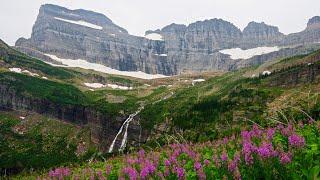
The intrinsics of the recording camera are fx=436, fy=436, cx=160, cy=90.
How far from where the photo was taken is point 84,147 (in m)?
198

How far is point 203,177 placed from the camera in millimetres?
9258

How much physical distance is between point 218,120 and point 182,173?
172 meters

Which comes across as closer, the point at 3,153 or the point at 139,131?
the point at 3,153

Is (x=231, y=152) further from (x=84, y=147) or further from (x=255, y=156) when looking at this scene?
(x=84, y=147)

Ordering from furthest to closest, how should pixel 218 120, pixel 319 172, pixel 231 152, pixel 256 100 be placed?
pixel 256 100 < pixel 218 120 < pixel 231 152 < pixel 319 172

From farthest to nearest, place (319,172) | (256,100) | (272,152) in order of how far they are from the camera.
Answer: (256,100), (272,152), (319,172)

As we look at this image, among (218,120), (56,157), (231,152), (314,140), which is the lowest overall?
(56,157)

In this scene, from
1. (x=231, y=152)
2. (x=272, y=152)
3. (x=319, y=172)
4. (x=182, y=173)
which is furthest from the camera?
(x=231, y=152)

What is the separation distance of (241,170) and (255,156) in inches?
16.6

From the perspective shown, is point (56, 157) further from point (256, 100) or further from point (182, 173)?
point (182, 173)

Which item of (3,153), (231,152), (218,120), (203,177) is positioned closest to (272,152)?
(203,177)

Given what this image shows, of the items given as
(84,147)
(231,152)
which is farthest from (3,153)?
(231,152)

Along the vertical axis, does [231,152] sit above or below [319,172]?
below

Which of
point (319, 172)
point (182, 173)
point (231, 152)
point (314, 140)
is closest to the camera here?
point (319, 172)
